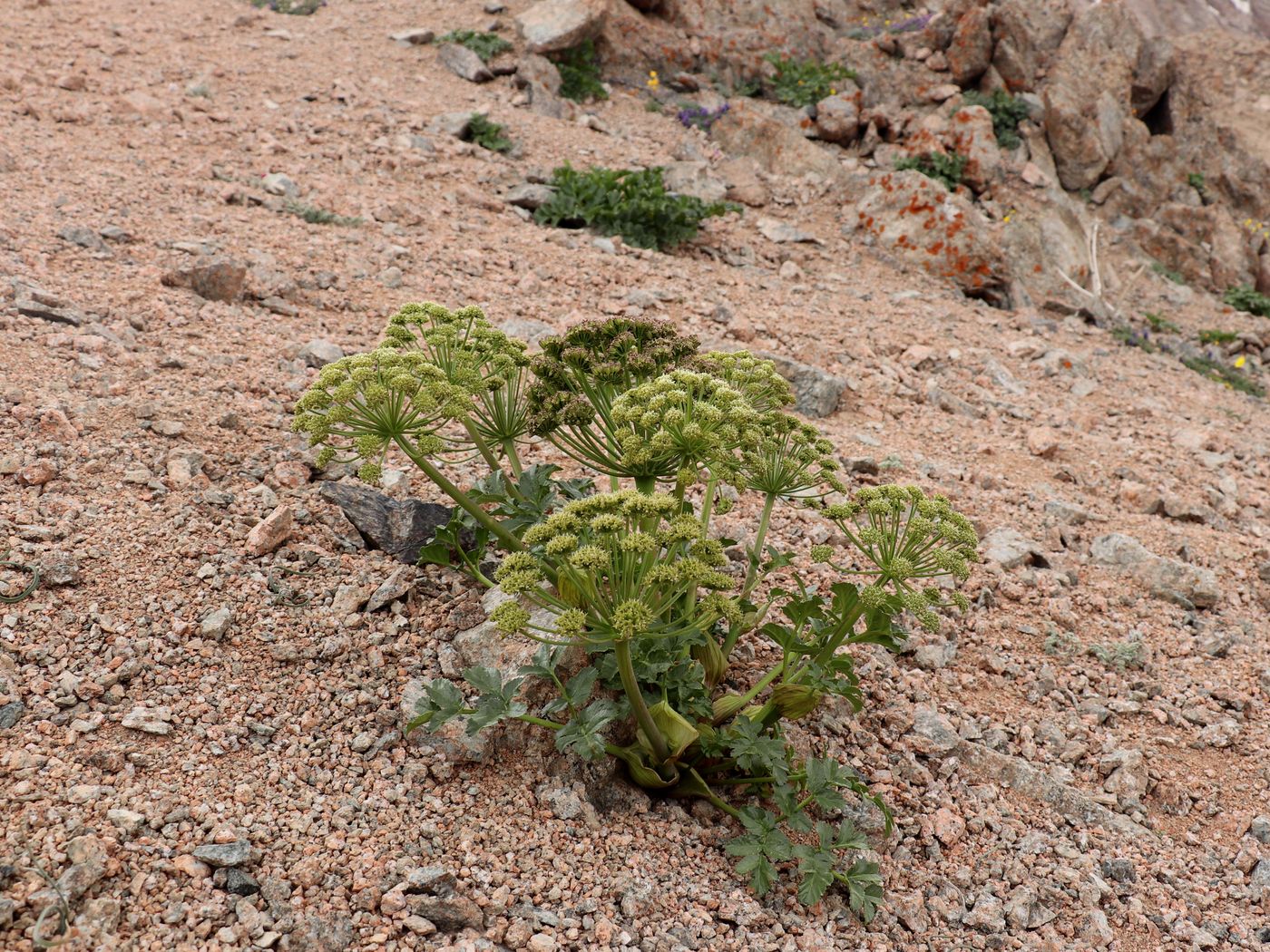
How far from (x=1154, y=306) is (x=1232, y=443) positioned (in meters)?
5.83

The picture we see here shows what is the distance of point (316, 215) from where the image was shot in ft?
27.6

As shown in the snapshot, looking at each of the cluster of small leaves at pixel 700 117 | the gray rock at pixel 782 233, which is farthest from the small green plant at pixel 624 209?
the cluster of small leaves at pixel 700 117

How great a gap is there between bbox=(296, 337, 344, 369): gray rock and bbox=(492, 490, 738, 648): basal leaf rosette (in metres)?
3.66

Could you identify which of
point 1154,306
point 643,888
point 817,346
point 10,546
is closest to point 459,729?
point 643,888

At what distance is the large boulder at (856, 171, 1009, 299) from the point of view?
1103 centimetres

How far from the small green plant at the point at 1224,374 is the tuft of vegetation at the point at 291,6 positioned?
13520mm

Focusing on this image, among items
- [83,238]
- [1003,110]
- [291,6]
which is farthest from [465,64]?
[1003,110]

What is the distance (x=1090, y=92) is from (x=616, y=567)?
603 inches

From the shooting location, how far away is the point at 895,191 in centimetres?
1174

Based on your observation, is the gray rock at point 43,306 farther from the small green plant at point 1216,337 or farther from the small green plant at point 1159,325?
the small green plant at point 1216,337

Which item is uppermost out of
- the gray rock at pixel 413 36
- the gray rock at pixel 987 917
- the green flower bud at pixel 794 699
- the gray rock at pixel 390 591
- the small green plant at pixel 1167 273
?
the gray rock at pixel 413 36

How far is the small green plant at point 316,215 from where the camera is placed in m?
8.41

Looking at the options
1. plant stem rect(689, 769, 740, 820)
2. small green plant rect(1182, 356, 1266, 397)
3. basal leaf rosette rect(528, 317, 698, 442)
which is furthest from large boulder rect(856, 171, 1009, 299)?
plant stem rect(689, 769, 740, 820)

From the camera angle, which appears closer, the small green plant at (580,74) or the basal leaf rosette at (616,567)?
the basal leaf rosette at (616,567)
